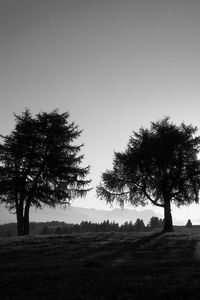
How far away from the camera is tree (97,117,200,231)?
34625 mm

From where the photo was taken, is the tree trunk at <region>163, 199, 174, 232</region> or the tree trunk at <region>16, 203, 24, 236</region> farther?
the tree trunk at <region>16, 203, 24, 236</region>

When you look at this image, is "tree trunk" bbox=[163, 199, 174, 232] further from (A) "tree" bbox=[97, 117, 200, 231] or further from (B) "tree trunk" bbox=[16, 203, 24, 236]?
(B) "tree trunk" bbox=[16, 203, 24, 236]

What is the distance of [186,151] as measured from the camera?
3541 centimetres

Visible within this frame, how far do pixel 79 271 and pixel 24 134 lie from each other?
1002 inches

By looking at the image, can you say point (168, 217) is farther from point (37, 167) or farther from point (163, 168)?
point (37, 167)

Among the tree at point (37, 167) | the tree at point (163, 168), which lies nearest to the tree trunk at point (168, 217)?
the tree at point (163, 168)

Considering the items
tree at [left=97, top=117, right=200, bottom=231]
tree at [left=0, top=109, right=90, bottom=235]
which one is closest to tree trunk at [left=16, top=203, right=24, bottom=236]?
tree at [left=0, top=109, right=90, bottom=235]

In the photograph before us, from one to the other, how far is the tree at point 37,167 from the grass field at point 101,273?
15604 mm

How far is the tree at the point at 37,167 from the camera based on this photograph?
35750 mm

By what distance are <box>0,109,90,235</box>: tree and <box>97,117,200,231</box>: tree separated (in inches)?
174

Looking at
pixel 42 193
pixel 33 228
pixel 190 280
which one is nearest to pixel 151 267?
pixel 190 280

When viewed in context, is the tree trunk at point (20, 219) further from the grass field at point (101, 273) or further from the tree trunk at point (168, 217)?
the grass field at point (101, 273)

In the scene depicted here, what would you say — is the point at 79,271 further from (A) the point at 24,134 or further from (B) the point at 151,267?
(A) the point at 24,134

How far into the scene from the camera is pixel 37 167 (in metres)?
36.7
